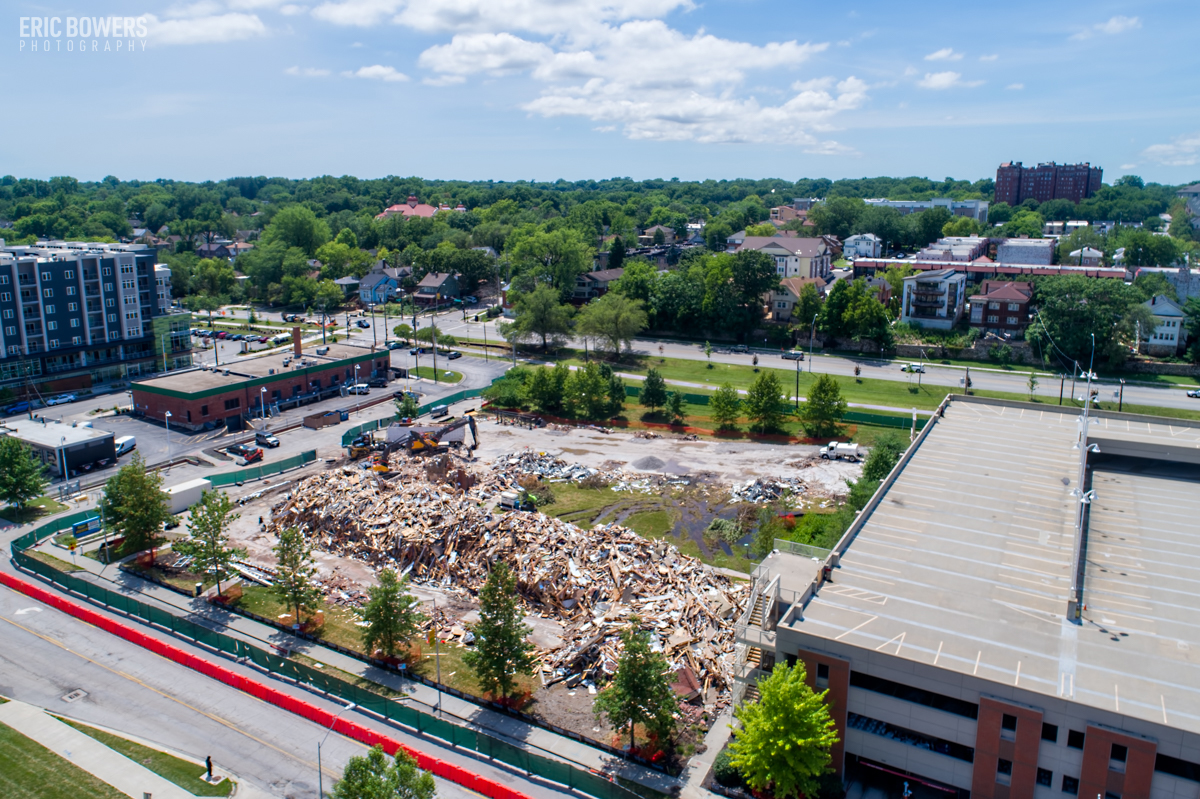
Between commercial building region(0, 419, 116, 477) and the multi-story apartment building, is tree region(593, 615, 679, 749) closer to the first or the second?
commercial building region(0, 419, 116, 477)

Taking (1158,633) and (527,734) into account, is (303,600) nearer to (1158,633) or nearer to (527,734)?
(527,734)

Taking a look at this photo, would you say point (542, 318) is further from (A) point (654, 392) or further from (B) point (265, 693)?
(B) point (265, 693)

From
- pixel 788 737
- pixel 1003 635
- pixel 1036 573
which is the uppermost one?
pixel 1036 573

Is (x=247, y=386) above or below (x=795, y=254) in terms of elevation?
below

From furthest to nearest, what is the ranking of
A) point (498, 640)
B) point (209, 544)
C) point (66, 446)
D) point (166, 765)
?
point (66, 446)
point (209, 544)
point (498, 640)
point (166, 765)

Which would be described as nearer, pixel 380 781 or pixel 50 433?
pixel 380 781

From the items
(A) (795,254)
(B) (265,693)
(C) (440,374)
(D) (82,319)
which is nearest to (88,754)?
(B) (265,693)
